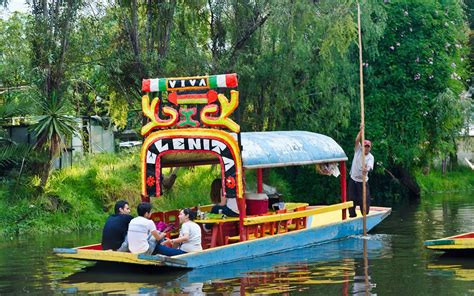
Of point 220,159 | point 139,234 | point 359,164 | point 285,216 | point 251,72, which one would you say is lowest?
point 139,234

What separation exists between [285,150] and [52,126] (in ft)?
23.7

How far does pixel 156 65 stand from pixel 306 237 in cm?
867

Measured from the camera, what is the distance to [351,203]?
62.8ft

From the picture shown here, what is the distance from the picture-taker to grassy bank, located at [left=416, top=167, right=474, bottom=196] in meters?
35.2

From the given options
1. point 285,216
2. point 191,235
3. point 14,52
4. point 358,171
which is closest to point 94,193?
point 358,171

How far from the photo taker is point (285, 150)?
57.1 feet

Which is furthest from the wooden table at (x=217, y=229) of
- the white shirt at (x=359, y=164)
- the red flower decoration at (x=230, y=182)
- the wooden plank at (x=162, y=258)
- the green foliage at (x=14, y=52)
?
the green foliage at (x=14, y=52)

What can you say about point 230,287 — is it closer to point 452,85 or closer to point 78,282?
point 78,282

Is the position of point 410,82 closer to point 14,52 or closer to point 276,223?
point 14,52

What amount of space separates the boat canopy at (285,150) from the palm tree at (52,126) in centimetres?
651

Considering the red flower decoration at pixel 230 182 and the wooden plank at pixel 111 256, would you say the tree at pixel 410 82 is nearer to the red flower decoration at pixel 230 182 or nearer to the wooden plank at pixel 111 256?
the red flower decoration at pixel 230 182

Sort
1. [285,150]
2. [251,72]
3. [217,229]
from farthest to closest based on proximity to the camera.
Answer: [251,72] < [285,150] < [217,229]

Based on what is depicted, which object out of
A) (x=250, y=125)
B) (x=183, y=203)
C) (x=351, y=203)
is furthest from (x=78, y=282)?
(x=250, y=125)

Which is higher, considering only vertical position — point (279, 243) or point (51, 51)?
point (51, 51)
